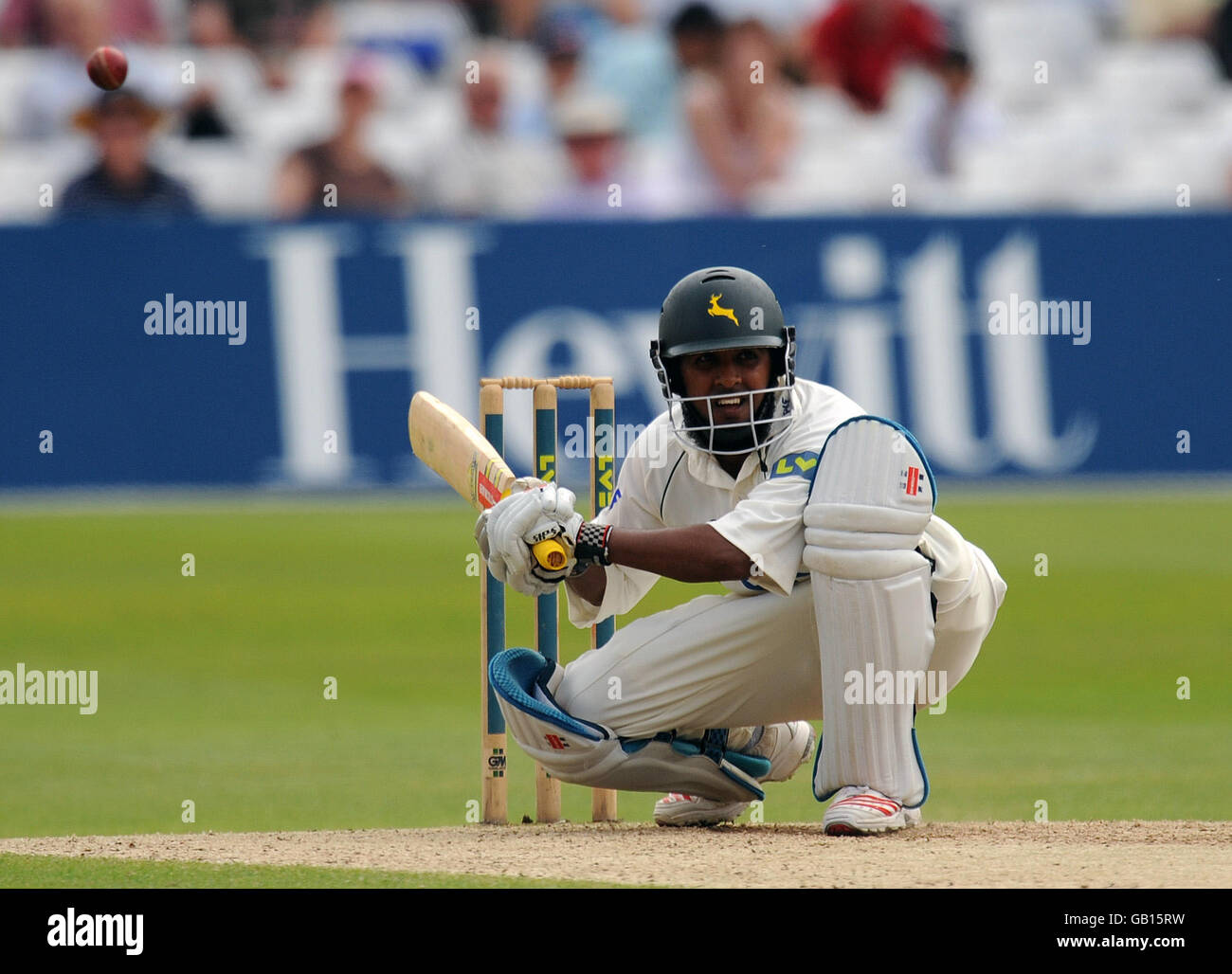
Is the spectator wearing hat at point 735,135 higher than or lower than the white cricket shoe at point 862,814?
higher

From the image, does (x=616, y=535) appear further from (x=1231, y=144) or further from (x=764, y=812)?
(x=1231, y=144)

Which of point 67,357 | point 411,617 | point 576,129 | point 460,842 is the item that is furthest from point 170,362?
point 460,842

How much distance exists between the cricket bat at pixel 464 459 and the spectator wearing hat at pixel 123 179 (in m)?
7.57

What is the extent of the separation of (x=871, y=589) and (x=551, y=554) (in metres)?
0.67

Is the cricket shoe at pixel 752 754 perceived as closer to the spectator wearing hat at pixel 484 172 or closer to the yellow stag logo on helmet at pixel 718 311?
the yellow stag logo on helmet at pixel 718 311

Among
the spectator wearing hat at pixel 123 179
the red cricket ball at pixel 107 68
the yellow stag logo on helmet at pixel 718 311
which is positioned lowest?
the yellow stag logo on helmet at pixel 718 311

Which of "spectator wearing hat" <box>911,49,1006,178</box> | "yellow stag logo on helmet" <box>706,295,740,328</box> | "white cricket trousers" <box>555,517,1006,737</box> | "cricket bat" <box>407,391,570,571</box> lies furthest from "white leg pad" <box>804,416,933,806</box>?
"spectator wearing hat" <box>911,49,1006,178</box>

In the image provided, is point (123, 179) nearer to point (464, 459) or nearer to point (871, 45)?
point (871, 45)

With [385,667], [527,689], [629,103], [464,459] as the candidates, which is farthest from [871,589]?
[629,103]

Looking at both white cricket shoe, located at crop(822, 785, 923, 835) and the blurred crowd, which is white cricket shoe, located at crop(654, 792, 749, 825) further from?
the blurred crowd

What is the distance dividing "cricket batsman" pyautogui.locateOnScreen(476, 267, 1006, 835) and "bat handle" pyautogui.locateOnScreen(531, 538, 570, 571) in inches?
0.7

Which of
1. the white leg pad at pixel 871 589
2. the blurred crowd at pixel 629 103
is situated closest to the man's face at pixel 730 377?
the white leg pad at pixel 871 589

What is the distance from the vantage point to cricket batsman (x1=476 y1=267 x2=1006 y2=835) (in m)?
4.07

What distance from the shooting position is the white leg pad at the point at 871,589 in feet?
13.3
